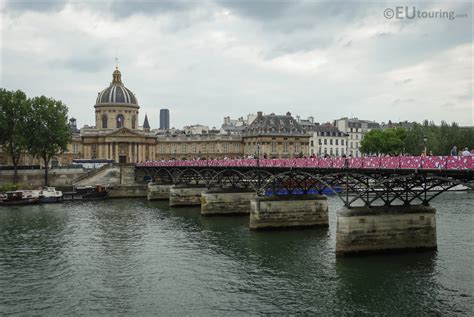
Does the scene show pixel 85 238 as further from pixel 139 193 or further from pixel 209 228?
pixel 139 193

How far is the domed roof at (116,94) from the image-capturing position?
128 m

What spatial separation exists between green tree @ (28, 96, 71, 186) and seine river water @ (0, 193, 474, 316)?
36.3 metres

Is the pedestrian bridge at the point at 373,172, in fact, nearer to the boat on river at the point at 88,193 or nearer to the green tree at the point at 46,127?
the boat on river at the point at 88,193

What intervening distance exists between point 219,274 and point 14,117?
61.5 metres

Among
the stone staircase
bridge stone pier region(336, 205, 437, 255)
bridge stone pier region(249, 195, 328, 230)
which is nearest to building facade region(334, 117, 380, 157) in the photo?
the stone staircase

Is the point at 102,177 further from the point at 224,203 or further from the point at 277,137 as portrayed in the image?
the point at 277,137

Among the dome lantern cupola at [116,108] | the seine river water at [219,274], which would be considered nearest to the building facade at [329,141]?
the dome lantern cupola at [116,108]

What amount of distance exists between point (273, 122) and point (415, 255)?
9086cm

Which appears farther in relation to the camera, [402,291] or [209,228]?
[209,228]

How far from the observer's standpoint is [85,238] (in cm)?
4316

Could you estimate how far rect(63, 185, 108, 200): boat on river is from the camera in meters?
78.6

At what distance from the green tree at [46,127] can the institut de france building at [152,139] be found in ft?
102

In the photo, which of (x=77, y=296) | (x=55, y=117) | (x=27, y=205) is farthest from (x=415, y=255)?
(x=55, y=117)

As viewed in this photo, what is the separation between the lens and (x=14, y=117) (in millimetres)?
81125
